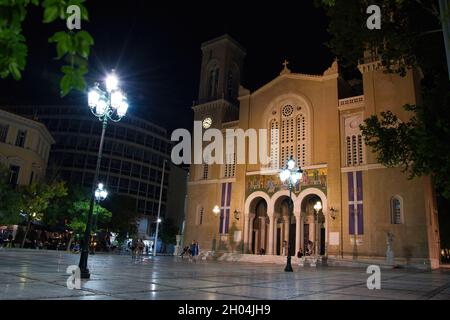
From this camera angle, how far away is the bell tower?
38.4 metres

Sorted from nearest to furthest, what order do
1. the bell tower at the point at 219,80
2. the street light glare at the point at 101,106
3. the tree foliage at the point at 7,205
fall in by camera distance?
the street light glare at the point at 101,106 → the tree foliage at the point at 7,205 → the bell tower at the point at 219,80

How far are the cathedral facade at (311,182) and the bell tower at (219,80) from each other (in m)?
0.11

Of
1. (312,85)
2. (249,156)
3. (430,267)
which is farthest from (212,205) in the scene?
(430,267)

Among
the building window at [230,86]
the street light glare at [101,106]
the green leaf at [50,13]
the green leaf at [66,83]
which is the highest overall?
the building window at [230,86]

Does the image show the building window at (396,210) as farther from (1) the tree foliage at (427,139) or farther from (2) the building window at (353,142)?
(1) the tree foliage at (427,139)

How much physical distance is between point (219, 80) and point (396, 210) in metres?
22.2

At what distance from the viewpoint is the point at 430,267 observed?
2358 centimetres

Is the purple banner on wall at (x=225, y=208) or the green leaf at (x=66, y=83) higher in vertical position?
the purple banner on wall at (x=225, y=208)

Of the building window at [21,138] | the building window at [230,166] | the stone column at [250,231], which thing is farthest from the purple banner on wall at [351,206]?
the building window at [21,138]

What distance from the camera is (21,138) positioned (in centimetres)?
3509

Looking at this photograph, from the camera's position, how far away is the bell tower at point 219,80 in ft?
126

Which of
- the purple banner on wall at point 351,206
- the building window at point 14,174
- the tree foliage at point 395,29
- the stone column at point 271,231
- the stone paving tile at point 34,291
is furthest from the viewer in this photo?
the building window at point 14,174

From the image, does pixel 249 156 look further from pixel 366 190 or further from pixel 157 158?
pixel 157 158
